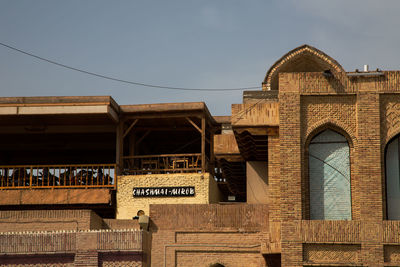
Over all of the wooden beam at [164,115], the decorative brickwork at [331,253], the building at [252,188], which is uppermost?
the wooden beam at [164,115]

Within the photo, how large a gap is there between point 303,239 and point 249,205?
316 centimetres

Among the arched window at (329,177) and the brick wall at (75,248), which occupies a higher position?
the arched window at (329,177)

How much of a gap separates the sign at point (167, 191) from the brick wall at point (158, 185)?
0.38 ft

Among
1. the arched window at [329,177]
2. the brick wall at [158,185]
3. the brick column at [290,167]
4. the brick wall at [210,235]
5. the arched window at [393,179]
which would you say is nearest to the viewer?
the brick column at [290,167]

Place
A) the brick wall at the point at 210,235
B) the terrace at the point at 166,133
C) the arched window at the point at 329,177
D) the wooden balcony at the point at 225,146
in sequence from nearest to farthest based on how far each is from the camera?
the arched window at the point at 329,177, the brick wall at the point at 210,235, the wooden balcony at the point at 225,146, the terrace at the point at 166,133

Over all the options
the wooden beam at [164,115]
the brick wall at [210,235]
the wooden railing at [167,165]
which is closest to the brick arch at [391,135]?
the brick wall at [210,235]

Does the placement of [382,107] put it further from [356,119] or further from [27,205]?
[27,205]

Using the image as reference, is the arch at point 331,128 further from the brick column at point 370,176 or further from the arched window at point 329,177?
the brick column at point 370,176

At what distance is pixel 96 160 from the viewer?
3872 cm

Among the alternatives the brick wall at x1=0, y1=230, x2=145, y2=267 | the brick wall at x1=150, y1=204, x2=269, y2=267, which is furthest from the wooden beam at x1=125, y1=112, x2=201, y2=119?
the brick wall at x1=0, y1=230, x2=145, y2=267

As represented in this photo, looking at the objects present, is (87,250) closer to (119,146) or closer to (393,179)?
(393,179)

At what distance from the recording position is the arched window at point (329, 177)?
2086 cm

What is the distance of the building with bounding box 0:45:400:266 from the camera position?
2025 centimetres

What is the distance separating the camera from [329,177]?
829 inches
